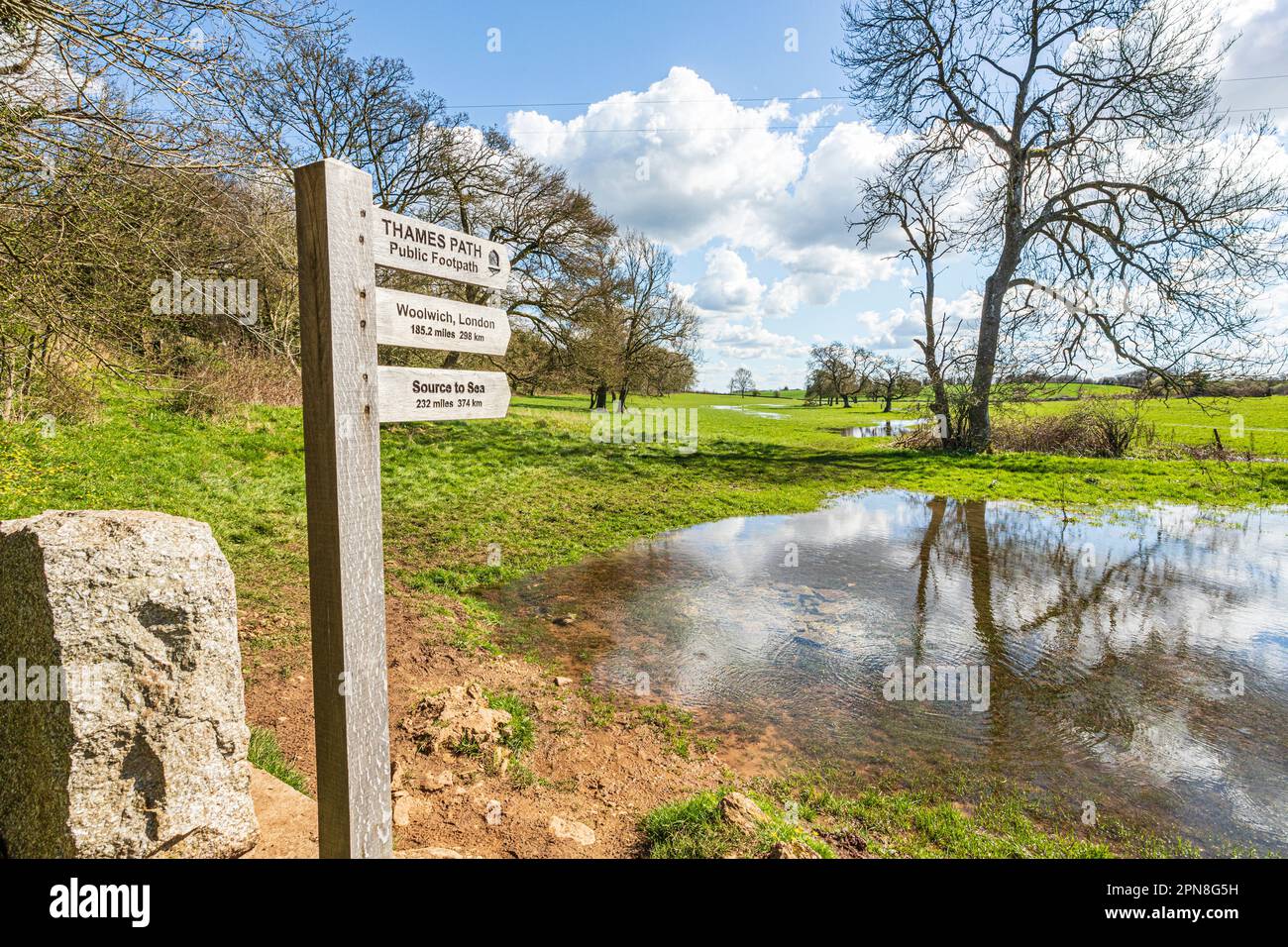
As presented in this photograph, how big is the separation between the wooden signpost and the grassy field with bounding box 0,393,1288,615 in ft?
14.8

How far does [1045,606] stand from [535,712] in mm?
6289

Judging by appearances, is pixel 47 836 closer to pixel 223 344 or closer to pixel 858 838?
pixel 858 838

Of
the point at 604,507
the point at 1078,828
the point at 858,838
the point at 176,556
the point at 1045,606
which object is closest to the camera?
the point at 176,556

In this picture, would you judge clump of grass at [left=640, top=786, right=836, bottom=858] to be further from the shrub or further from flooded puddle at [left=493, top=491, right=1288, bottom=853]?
the shrub

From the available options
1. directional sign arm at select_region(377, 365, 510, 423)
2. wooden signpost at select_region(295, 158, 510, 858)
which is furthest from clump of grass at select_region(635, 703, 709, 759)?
directional sign arm at select_region(377, 365, 510, 423)

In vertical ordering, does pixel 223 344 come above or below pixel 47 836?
above

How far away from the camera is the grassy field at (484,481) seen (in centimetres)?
799

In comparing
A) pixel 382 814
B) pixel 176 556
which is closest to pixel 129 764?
pixel 176 556

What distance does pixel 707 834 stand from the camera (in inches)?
118

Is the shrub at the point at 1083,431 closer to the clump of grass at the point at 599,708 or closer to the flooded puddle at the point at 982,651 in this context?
the flooded puddle at the point at 982,651

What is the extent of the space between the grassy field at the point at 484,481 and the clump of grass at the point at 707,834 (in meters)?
4.73

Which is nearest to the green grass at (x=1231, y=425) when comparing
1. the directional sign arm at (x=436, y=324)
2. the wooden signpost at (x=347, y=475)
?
the directional sign arm at (x=436, y=324)

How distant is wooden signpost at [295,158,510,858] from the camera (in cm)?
248

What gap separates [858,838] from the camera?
10.6 ft
